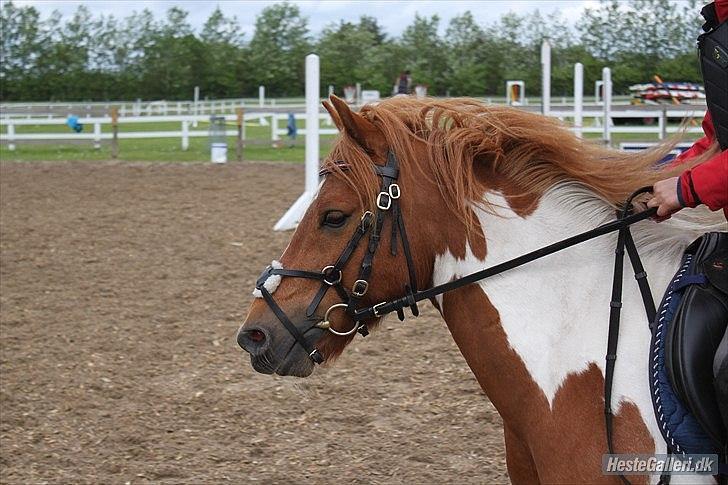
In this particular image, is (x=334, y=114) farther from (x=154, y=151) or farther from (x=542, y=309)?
(x=154, y=151)

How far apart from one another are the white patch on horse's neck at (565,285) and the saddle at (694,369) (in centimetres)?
8

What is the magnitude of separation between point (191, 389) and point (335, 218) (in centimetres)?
357

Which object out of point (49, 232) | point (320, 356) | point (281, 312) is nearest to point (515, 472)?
point (320, 356)

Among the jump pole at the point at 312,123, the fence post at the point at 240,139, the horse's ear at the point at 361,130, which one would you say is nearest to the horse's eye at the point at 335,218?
the horse's ear at the point at 361,130

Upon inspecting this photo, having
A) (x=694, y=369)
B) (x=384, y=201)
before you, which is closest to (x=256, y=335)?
(x=384, y=201)

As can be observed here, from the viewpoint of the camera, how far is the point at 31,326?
717cm

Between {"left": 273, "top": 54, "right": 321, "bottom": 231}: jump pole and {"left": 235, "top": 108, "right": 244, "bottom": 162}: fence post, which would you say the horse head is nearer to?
{"left": 273, "top": 54, "right": 321, "bottom": 231}: jump pole

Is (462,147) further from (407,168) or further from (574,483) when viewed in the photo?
(574,483)

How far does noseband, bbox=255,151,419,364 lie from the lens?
2.57 metres

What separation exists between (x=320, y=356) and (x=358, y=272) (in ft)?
1.00

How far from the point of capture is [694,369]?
2266mm

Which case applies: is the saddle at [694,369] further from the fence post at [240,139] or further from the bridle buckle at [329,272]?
the fence post at [240,139]

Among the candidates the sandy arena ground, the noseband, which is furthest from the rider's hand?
the sandy arena ground

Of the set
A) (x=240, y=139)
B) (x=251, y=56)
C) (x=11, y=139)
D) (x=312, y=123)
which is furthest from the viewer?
(x=251, y=56)
